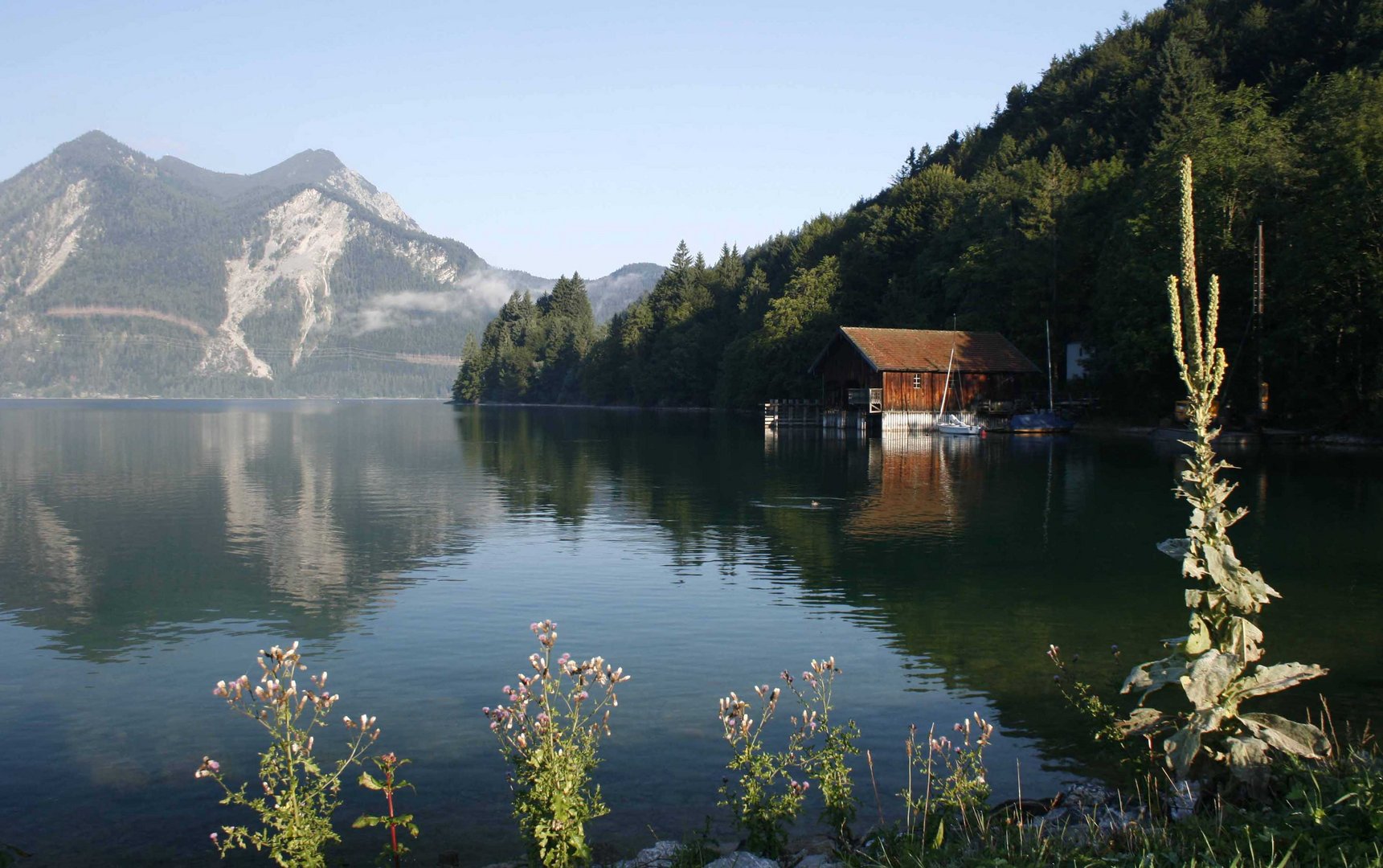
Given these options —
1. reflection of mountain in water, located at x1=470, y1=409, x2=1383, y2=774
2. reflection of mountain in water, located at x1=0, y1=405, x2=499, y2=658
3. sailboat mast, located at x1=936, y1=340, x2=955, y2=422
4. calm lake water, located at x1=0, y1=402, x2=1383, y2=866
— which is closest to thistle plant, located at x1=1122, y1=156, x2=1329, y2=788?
calm lake water, located at x1=0, y1=402, x2=1383, y2=866

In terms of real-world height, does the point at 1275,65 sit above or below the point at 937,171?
above

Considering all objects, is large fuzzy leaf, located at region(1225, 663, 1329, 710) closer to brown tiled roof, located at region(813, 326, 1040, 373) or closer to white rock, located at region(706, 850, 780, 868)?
white rock, located at region(706, 850, 780, 868)

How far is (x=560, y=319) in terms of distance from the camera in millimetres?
189625

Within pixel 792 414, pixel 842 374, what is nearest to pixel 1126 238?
pixel 842 374

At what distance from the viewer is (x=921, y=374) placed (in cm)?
7588

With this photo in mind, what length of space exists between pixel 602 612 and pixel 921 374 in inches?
2390

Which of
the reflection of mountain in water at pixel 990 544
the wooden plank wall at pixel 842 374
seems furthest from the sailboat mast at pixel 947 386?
the reflection of mountain in water at pixel 990 544

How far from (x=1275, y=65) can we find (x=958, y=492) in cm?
8182

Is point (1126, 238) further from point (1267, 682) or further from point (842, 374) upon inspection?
point (1267, 682)

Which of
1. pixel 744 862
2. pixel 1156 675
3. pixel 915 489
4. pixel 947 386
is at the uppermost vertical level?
pixel 947 386

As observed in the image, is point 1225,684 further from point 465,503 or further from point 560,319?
point 560,319

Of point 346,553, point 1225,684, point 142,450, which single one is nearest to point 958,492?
point 346,553

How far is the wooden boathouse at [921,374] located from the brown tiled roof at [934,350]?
0.06 metres

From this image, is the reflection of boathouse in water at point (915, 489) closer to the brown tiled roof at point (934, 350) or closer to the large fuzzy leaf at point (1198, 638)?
the brown tiled roof at point (934, 350)
